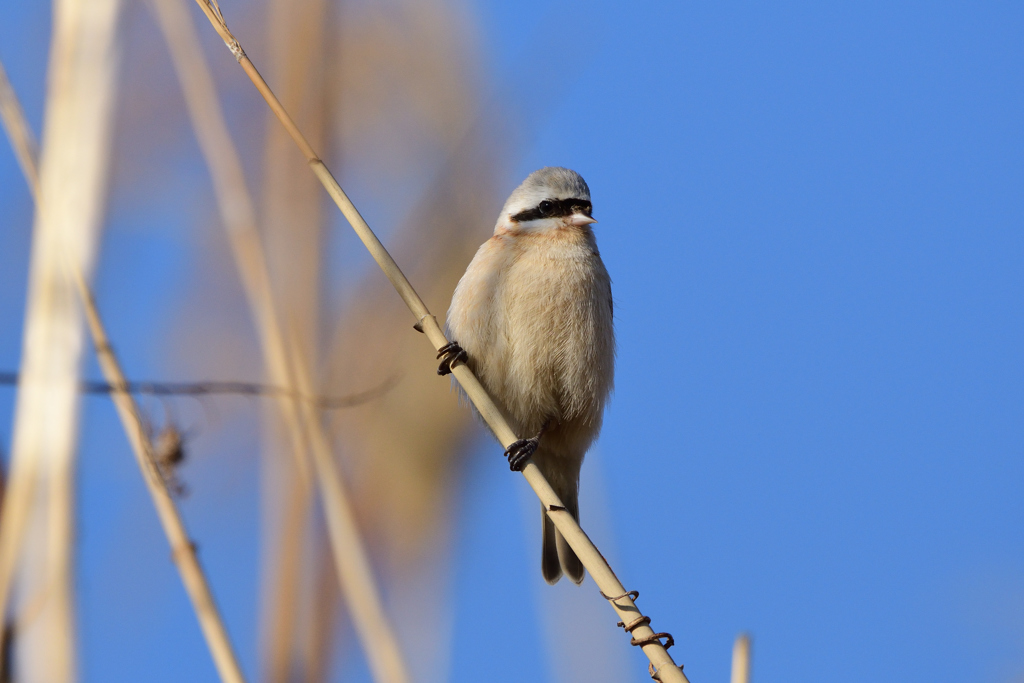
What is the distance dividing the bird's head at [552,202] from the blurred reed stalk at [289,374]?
1257mm

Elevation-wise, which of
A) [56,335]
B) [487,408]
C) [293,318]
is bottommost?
[487,408]

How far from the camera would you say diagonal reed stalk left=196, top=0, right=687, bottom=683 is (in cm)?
178

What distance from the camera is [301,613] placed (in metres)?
2.18

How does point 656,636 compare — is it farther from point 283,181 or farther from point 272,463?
point 283,181

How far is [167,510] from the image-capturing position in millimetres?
1858

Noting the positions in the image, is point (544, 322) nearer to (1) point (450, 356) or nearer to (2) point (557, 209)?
(1) point (450, 356)

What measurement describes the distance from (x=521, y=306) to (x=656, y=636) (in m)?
1.60

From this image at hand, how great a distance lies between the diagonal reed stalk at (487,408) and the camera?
69.9 inches

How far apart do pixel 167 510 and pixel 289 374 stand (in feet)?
1.94

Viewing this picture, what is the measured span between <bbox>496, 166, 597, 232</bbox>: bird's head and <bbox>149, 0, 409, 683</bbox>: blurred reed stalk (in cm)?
126

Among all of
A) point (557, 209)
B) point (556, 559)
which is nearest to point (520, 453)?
point (556, 559)

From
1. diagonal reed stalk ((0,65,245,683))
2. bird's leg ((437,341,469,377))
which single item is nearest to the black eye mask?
bird's leg ((437,341,469,377))

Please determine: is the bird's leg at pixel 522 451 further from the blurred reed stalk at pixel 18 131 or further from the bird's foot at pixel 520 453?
the blurred reed stalk at pixel 18 131

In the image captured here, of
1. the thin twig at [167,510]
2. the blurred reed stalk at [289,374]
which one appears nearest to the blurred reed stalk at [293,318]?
the blurred reed stalk at [289,374]
